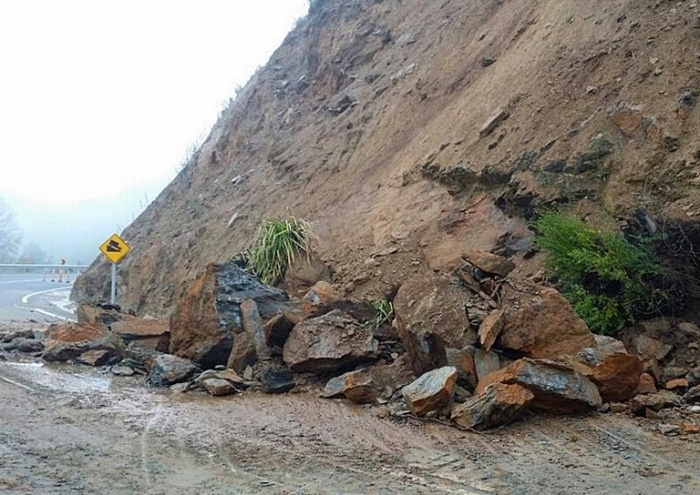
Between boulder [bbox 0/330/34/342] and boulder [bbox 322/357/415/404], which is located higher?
boulder [bbox 0/330/34/342]

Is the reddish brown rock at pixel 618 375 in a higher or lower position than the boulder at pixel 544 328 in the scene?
lower

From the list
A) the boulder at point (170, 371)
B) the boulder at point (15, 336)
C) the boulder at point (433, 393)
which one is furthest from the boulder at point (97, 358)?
the boulder at point (433, 393)

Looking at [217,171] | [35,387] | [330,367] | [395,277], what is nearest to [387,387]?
[330,367]

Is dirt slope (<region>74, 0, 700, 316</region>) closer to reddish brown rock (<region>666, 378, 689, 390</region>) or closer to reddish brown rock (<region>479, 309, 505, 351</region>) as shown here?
reddish brown rock (<region>666, 378, 689, 390</region>)

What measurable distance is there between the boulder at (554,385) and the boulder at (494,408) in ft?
0.29

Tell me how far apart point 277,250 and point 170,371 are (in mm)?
3805

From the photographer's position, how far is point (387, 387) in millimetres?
6242

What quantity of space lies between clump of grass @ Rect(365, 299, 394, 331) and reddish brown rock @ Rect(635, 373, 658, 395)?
2.89 metres

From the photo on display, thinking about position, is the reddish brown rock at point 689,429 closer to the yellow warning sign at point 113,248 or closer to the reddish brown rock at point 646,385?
the reddish brown rock at point 646,385

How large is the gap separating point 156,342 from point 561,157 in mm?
5849

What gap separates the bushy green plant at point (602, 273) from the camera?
633 cm

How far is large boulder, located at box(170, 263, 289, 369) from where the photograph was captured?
751 cm

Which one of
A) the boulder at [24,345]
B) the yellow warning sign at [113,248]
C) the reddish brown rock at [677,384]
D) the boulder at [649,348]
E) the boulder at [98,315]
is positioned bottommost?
the reddish brown rock at [677,384]

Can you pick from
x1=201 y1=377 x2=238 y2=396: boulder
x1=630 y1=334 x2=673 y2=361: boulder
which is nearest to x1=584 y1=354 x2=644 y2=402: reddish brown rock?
x1=630 y1=334 x2=673 y2=361: boulder
